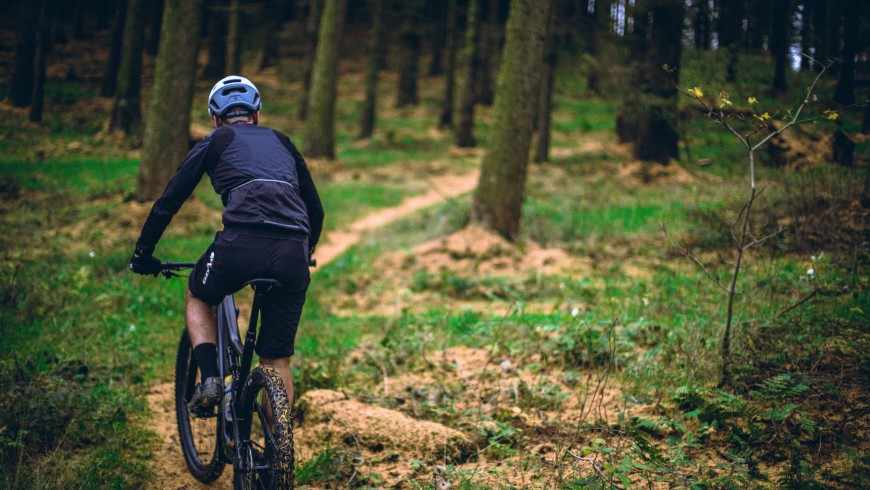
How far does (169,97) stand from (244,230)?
30.4 feet

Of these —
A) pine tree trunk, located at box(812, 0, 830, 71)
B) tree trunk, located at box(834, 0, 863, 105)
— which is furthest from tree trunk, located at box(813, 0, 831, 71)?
tree trunk, located at box(834, 0, 863, 105)

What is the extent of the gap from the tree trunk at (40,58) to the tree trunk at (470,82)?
49.4 ft

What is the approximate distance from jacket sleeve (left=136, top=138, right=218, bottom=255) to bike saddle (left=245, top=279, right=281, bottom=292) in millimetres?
757

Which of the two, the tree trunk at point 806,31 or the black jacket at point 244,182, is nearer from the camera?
the black jacket at point 244,182

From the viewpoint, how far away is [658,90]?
14953mm

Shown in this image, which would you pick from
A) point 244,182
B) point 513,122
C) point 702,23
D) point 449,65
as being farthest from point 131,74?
point 244,182

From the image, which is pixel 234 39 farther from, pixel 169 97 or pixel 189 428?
pixel 189 428

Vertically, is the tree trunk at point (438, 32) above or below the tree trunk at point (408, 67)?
above

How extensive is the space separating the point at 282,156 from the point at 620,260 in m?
6.89

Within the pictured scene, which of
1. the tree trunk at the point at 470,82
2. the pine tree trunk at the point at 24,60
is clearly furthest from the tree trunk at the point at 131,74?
the tree trunk at the point at 470,82

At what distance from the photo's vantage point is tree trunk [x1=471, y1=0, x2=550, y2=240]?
34.2 ft

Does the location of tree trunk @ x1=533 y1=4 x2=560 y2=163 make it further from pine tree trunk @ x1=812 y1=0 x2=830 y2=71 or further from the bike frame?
the bike frame

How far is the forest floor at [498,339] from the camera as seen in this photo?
418 cm

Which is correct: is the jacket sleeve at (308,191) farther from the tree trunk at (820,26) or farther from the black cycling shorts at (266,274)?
the tree trunk at (820,26)
